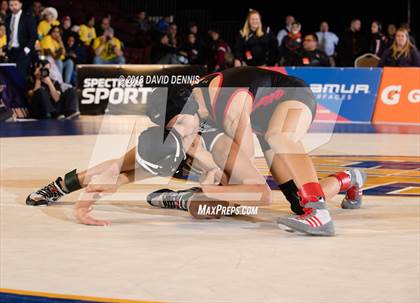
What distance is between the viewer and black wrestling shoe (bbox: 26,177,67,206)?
7.33 metres

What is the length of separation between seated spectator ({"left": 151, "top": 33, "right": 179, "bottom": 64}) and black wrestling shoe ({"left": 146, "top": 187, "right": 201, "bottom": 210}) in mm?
15142

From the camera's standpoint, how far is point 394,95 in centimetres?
1595

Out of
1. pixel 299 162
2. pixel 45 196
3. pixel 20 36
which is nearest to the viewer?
pixel 299 162

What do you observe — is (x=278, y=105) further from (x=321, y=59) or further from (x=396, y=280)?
(x=321, y=59)

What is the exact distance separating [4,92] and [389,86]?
6.49 metres

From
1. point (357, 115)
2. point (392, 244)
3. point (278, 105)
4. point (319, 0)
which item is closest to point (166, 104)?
point (278, 105)

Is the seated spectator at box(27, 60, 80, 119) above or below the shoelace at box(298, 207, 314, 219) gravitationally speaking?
below

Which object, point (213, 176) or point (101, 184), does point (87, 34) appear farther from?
point (101, 184)

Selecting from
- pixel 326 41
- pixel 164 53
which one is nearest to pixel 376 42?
pixel 326 41

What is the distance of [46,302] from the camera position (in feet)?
14.4

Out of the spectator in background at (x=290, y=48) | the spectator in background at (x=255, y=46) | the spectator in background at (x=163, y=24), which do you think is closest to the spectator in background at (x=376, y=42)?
the spectator in background at (x=290, y=48)

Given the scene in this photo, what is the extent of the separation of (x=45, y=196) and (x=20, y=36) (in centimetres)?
1012

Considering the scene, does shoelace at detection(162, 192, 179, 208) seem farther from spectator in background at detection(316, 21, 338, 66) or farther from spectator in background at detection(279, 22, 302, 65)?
spectator in background at detection(316, 21, 338, 66)

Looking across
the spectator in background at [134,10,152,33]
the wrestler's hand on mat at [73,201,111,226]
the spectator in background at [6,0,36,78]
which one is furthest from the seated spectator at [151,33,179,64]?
the wrestler's hand on mat at [73,201,111,226]
